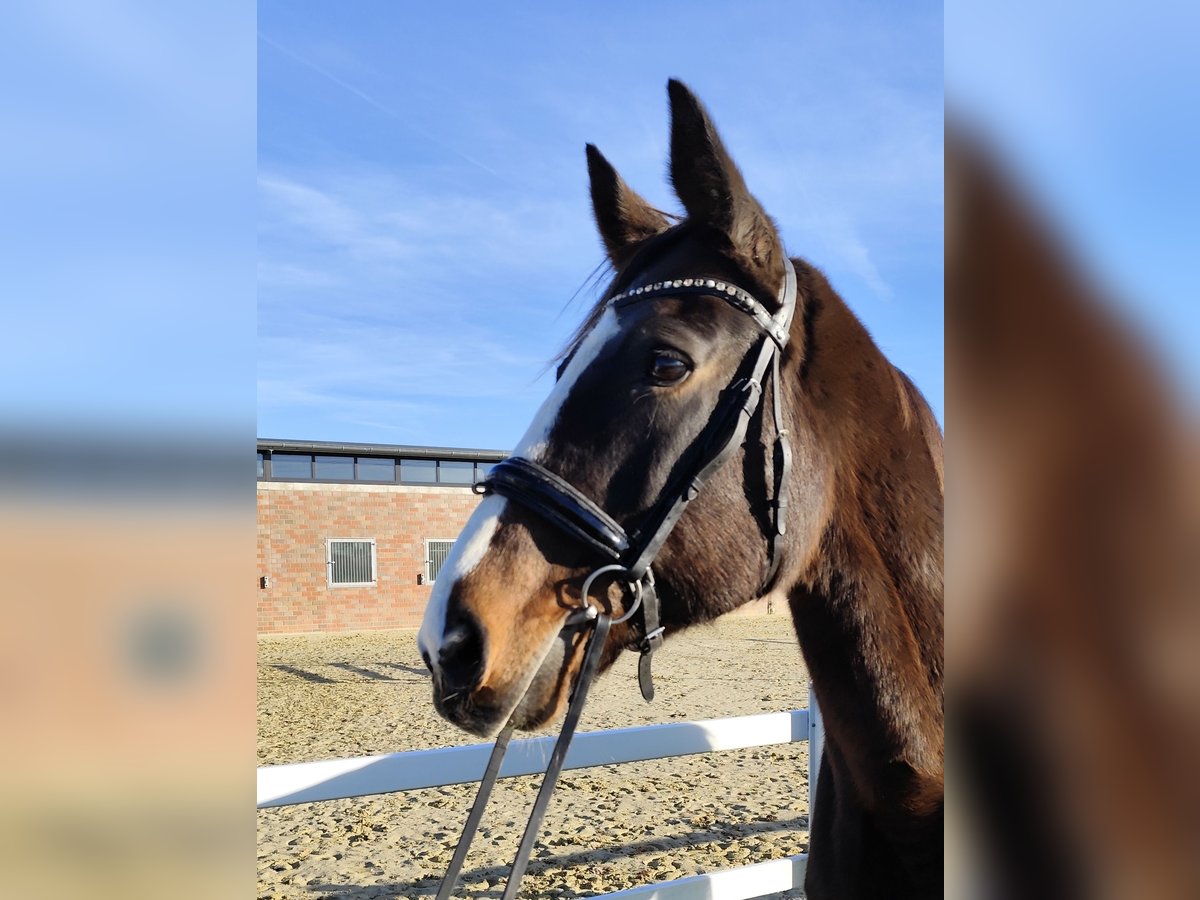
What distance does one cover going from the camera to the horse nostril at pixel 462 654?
143 cm

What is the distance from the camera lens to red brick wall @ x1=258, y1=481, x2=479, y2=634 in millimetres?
24375

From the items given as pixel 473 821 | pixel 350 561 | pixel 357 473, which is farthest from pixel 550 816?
pixel 357 473

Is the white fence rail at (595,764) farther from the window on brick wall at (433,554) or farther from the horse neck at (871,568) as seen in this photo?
the window on brick wall at (433,554)

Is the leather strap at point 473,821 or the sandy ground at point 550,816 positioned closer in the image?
the leather strap at point 473,821

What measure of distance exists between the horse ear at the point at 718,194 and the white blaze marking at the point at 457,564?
0.81 m

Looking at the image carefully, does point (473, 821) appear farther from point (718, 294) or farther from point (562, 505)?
point (718, 294)

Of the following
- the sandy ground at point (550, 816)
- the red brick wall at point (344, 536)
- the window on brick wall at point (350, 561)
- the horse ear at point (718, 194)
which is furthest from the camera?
the window on brick wall at point (350, 561)

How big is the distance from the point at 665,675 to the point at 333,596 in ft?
46.4

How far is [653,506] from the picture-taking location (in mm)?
1594
